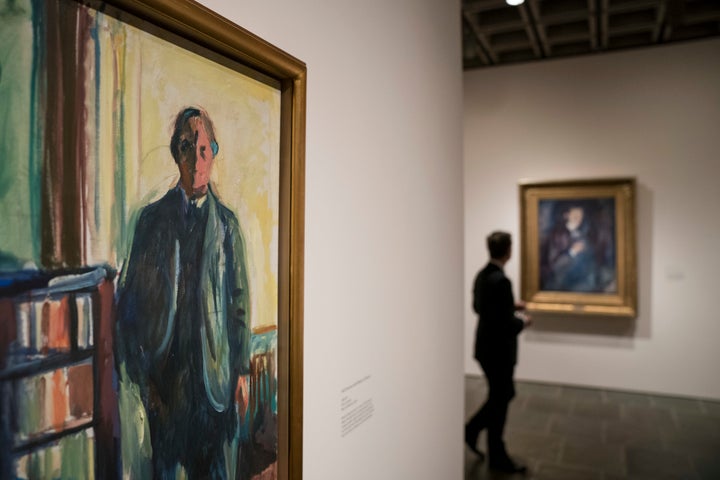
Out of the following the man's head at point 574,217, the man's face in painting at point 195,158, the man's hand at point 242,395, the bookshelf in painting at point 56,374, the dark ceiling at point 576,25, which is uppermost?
the dark ceiling at point 576,25

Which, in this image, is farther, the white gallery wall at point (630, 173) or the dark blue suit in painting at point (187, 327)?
the white gallery wall at point (630, 173)

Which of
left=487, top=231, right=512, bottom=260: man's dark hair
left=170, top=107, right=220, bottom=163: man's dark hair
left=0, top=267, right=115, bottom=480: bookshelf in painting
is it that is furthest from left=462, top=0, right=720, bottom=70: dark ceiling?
left=0, top=267, right=115, bottom=480: bookshelf in painting

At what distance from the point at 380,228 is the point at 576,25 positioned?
539cm

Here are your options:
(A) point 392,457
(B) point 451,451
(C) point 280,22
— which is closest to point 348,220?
(C) point 280,22

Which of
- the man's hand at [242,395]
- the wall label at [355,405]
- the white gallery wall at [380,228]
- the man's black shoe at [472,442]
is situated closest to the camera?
the man's hand at [242,395]

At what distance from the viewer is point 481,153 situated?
23.1 feet

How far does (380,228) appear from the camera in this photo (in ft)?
6.26

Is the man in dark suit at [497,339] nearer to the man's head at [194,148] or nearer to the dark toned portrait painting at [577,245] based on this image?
the dark toned portrait painting at [577,245]

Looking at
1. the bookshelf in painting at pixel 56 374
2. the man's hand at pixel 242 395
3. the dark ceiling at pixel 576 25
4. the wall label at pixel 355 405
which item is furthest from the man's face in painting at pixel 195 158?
the dark ceiling at pixel 576 25

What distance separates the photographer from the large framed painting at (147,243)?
729 millimetres

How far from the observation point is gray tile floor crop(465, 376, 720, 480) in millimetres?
4188

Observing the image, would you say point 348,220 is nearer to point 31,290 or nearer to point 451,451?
point 31,290

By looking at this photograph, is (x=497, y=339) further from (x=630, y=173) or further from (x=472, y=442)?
(x=630, y=173)

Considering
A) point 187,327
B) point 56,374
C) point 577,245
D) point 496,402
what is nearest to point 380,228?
point 187,327
